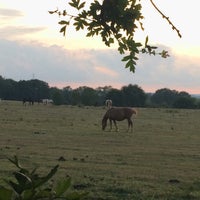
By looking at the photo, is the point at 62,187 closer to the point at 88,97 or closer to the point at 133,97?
the point at 88,97

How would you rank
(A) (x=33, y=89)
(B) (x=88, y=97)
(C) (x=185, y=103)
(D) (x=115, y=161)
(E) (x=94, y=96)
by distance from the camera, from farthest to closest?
(A) (x=33, y=89), (E) (x=94, y=96), (B) (x=88, y=97), (C) (x=185, y=103), (D) (x=115, y=161)

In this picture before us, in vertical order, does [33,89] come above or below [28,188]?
above

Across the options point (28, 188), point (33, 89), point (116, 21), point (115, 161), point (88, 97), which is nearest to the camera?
point (28, 188)

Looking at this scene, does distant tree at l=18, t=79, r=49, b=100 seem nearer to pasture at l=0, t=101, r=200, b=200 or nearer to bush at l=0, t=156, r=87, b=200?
pasture at l=0, t=101, r=200, b=200

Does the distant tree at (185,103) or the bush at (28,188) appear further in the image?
the distant tree at (185,103)

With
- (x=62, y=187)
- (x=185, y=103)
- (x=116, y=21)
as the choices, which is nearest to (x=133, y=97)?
(x=185, y=103)

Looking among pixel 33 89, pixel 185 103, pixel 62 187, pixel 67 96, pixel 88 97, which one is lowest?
pixel 62 187

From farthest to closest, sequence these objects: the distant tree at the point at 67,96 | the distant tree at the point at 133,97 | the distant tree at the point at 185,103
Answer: the distant tree at the point at 67,96 → the distant tree at the point at 133,97 → the distant tree at the point at 185,103

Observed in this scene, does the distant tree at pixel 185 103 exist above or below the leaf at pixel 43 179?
above

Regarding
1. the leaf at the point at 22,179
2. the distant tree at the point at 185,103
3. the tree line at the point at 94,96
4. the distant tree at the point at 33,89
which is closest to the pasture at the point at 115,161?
the leaf at the point at 22,179

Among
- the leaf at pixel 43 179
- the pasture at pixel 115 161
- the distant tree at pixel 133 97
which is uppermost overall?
the distant tree at pixel 133 97

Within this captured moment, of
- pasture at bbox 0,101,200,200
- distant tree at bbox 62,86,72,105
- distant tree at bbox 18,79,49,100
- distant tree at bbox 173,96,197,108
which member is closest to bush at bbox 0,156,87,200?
pasture at bbox 0,101,200,200

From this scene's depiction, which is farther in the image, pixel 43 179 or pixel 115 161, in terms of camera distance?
pixel 115 161

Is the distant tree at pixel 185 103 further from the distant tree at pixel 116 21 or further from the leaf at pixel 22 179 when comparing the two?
the leaf at pixel 22 179
